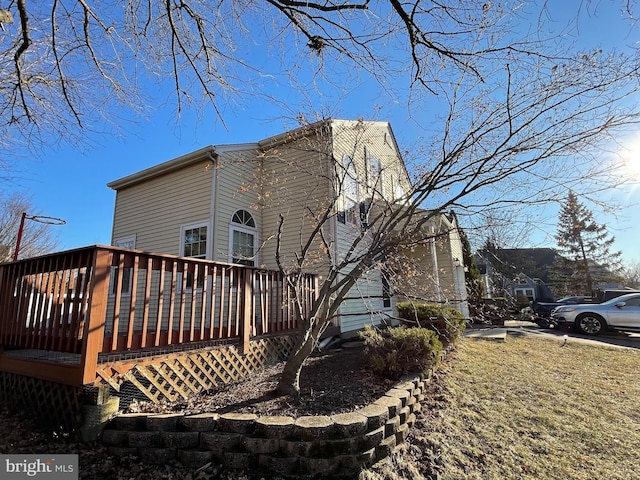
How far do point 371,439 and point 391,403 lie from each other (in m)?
0.51

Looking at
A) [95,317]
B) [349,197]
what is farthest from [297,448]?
[349,197]

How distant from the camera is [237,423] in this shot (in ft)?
9.12

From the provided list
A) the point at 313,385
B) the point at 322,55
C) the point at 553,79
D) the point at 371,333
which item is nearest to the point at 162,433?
the point at 313,385

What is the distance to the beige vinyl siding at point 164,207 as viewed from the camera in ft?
27.5

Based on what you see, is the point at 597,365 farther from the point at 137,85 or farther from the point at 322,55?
the point at 137,85

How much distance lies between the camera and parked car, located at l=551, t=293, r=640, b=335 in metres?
9.92

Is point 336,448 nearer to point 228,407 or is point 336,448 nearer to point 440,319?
point 228,407

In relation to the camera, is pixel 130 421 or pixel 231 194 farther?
pixel 231 194

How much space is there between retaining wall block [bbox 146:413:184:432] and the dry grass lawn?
169cm

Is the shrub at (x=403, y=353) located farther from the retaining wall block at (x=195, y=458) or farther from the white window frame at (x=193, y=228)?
the white window frame at (x=193, y=228)

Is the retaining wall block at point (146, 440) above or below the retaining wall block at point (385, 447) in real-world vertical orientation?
above

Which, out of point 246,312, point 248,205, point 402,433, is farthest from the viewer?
point 248,205

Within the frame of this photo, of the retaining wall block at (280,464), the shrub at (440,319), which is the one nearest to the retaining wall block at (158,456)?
the retaining wall block at (280,464)

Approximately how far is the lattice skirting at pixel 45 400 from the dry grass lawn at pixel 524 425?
2.84 metres
